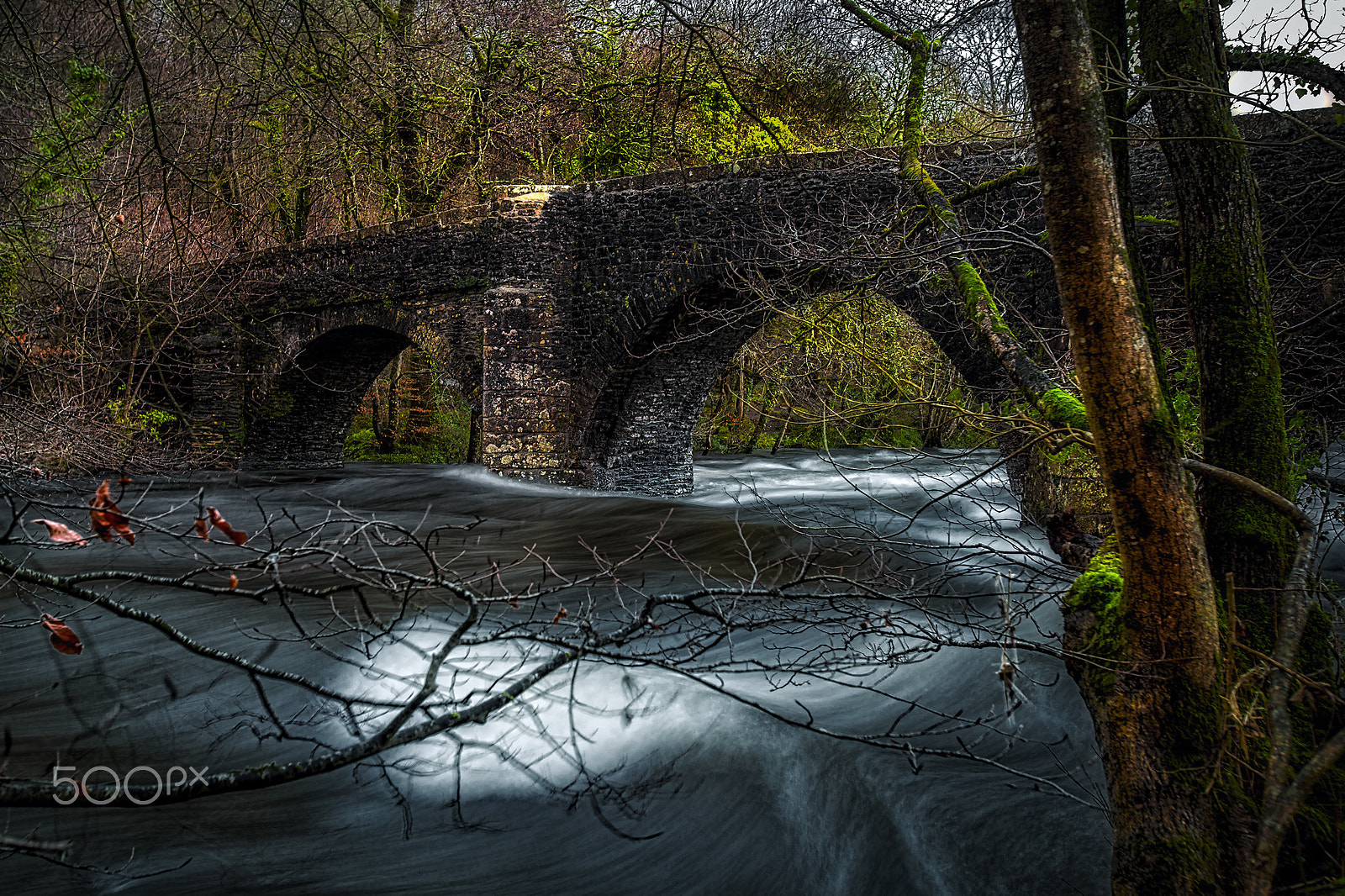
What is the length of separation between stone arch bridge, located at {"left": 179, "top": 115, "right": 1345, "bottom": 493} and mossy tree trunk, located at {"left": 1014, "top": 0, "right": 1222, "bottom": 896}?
4.92 m

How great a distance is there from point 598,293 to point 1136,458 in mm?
8363

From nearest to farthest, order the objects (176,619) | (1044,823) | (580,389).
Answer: (1044,823) < (176,619) < (580,389)

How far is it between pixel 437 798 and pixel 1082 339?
2.40m

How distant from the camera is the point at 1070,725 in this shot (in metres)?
3.54

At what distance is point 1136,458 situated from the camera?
2.05 m

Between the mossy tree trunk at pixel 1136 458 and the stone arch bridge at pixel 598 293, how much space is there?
16.1ft

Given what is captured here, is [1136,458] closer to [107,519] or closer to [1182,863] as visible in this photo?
[1182,863]

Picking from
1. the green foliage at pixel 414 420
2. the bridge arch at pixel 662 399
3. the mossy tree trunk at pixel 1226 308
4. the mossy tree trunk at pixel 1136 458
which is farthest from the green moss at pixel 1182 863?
the green foliage at pixel 414 420

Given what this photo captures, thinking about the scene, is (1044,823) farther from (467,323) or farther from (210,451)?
(210,451)

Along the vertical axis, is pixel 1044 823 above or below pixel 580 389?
below

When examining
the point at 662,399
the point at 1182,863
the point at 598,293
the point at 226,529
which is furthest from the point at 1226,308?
the point at 662,399

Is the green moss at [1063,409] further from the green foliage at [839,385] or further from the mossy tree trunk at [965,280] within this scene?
the green foliage at [839,385]

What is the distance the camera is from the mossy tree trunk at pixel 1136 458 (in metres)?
2.04

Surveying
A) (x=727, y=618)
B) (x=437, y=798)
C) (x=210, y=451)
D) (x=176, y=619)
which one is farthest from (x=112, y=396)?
(x=727, y=618)
